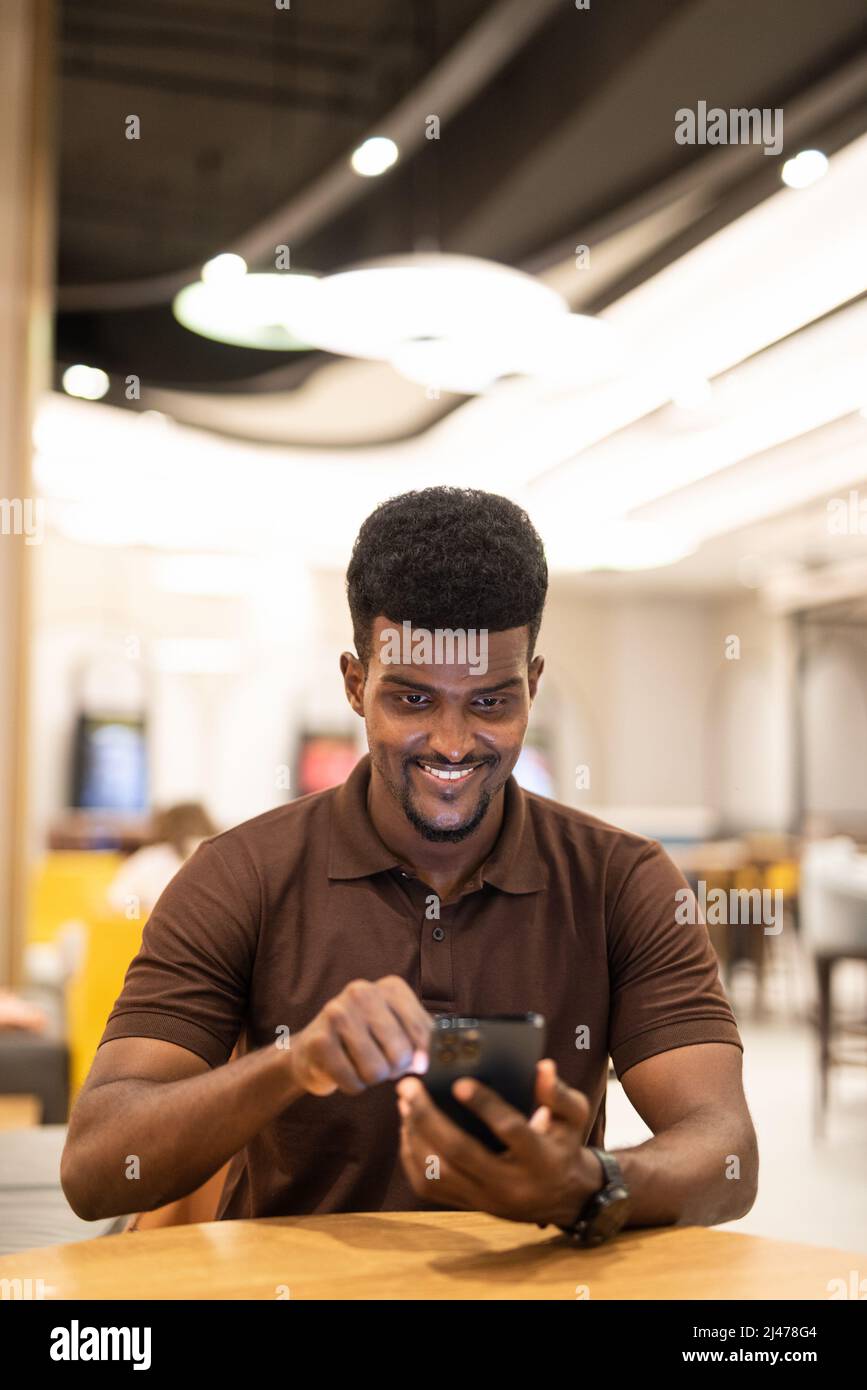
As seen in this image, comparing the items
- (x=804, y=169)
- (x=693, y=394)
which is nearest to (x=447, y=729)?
(x=804, y=169)

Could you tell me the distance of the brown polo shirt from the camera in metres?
1.47

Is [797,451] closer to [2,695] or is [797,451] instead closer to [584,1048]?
[2,695]

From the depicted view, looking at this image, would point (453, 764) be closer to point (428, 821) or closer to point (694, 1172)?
point (428, 821)

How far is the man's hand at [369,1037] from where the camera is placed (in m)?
1.17

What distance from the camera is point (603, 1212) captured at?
1.23 m

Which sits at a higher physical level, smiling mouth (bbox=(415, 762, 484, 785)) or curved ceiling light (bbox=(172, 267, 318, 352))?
curved ceiling light (bbox=(172, 267, 318, 352))

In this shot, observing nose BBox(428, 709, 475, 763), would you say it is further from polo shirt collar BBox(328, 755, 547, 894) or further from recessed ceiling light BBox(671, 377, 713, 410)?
recessed ceiling light BBox(671, 377, 713, 410)

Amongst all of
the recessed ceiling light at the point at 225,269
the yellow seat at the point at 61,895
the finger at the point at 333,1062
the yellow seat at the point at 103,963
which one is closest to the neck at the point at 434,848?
the finger at the point at 333,1062

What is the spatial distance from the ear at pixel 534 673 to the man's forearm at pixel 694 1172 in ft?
1.67

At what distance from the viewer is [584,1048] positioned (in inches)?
60.6

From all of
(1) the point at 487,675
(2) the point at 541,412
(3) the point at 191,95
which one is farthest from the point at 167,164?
(1) the point at 487,675

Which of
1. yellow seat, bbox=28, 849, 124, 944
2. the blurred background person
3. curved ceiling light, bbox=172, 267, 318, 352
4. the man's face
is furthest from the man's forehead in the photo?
yellow seat, bbox=28, 849, 124, 944

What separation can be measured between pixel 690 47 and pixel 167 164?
10.3ft
